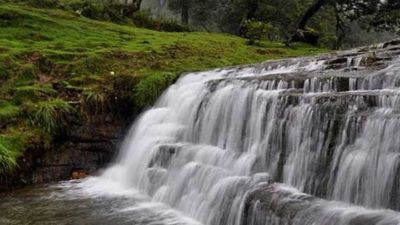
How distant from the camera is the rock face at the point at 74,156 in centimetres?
1412

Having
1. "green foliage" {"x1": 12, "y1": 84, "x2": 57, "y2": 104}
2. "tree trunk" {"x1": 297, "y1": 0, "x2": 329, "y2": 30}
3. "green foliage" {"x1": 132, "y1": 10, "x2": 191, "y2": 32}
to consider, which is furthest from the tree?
"green foliage" {"x1": 12, "y1": 84, "x2": 57, "y2": 104}

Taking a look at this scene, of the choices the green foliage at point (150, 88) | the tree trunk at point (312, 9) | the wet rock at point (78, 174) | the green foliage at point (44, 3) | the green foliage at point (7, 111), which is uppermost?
the tree trunk at point (312, 9)

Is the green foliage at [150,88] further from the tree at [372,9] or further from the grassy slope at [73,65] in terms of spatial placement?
the tree at [372,9]

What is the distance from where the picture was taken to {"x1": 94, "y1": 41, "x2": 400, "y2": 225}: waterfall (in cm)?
797

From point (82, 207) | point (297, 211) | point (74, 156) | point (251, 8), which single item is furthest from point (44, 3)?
point (297, 211)

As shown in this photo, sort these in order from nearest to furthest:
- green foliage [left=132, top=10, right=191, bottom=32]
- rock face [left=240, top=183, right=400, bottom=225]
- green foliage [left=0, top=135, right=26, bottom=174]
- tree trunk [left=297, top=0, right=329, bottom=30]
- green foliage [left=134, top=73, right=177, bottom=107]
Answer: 1. rock face [left=240, top=183, right=400, bottom=225]
2. green foliage [left=0, top=135, right=26, bottom=174]
3. green foliage [left=134, top=73, right=177, bottom=107]
4. tree trunk [left=297, top=0, right=329, bottom=30]
5. green foliage [left=132, top=10, right=191, bottom=32]

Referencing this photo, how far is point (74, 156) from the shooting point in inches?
589

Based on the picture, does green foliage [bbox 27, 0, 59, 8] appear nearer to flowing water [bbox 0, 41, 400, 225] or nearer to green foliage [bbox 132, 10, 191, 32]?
green foliage [bbox 132, 10, 191, 32]

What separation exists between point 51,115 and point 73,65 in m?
3.29

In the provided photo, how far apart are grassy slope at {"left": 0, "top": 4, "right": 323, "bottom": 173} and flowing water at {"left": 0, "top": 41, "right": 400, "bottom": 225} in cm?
164

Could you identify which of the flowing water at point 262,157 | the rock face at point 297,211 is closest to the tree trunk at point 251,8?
the flowing water at point 262,157

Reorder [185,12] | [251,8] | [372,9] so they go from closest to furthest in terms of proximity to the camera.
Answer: [372,9] → [251,8] → [185,12]

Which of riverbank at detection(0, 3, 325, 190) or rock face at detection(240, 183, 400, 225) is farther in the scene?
riverbank at detection(0, 3, 325, 190)

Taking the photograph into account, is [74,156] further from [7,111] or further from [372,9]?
[372,9]
